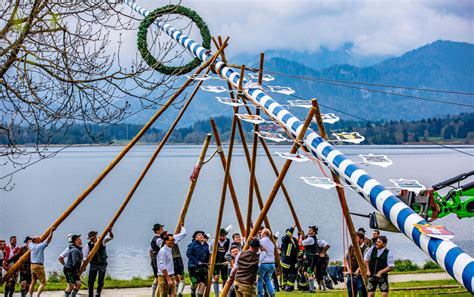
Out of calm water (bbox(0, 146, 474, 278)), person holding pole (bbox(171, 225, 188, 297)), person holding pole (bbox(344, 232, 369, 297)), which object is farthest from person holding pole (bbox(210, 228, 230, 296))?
calm water (bbox(0, 146, 474, 278))

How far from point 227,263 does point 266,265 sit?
3118 millimetres

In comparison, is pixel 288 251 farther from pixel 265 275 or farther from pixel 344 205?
pixel 344 205

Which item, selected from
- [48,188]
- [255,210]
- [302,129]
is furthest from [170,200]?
[302,129]

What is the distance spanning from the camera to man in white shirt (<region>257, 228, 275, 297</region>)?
17.4 m

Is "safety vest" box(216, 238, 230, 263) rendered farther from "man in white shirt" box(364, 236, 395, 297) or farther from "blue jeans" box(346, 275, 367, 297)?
"man in white shirt" box(364, 236, 395, 297)

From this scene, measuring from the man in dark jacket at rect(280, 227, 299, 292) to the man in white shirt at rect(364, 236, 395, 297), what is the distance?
5094 millimetres

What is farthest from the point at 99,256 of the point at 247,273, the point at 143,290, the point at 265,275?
the point at 247,273

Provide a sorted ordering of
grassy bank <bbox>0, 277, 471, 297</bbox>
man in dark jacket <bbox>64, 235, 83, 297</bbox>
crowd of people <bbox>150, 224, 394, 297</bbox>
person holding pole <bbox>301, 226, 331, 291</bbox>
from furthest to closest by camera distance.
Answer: person holding pole <bbox>301, 226, 331, 291</bbox> → grassy bank <bbox>0, 277, 471, 297</bbox> → man in dark jacket <bbox>64, 235, 83, 297</bbox> → crowd of people <bbox>150, 224, 394, 297</bbox>

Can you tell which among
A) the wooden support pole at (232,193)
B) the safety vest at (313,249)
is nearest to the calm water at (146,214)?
the safety vest at (313,249)

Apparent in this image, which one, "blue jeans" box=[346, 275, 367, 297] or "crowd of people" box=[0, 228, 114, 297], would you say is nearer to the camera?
"blue jeans" box=[346, 275, 367, 297]

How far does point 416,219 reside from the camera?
1109 centimetres

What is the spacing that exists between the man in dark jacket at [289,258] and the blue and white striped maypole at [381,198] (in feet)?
15.6

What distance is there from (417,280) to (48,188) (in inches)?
3401

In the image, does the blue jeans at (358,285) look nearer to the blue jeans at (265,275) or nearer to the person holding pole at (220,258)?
the blue jeans at (265,275)
